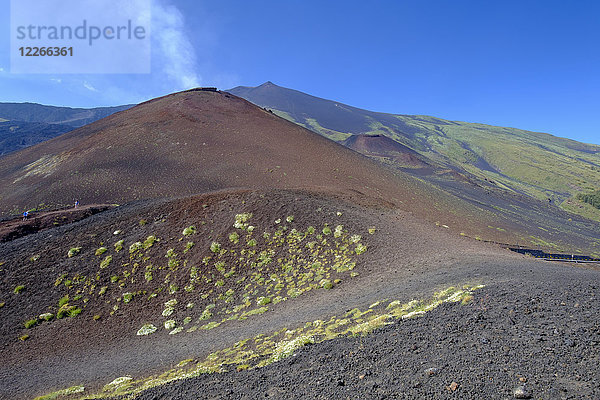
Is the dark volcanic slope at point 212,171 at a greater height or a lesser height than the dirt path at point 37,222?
greater

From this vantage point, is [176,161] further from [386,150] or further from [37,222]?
[386,150]

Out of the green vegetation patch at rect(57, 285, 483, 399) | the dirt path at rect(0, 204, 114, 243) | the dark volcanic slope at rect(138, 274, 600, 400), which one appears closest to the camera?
the dark volcanic slope at rect(138, 274, 600, 400)

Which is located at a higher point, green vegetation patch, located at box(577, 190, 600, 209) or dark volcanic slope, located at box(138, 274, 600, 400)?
green vegetation patch, located at box(577, 190, 600, 209)

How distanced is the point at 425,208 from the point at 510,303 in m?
33.1

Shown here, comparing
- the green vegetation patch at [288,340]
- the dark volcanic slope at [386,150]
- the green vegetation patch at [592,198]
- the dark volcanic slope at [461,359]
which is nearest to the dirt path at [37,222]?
the green vegetation patch at [288,340]

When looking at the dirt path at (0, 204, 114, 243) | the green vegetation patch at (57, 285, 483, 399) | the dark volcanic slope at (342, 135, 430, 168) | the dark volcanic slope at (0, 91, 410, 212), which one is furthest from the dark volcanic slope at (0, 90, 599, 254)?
the dark volcanic slope at (342, 135, 430, 168)

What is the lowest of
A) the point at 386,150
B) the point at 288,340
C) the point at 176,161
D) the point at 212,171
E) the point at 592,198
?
the point at 288,340

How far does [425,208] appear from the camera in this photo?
4144 cm

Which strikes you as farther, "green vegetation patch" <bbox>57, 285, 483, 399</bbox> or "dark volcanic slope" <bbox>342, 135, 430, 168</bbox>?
"dark volcanic slope" <bbox>342, 135, 430, 168</bbox>

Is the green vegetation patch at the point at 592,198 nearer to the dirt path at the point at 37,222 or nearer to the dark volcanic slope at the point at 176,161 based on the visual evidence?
the dark volcanic slope at the point at 176,161

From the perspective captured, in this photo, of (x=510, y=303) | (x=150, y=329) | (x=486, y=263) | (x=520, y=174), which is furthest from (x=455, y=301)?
(x=520, y=174)

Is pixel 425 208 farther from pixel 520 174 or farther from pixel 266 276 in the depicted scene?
pixel 520 174

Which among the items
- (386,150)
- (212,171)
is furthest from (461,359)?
(386,150)

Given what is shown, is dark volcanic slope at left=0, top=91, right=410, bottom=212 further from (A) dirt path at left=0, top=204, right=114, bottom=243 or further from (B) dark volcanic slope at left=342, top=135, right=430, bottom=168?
(B) dark volcanic slope at left=342, top=135, right=430, bottom=168
